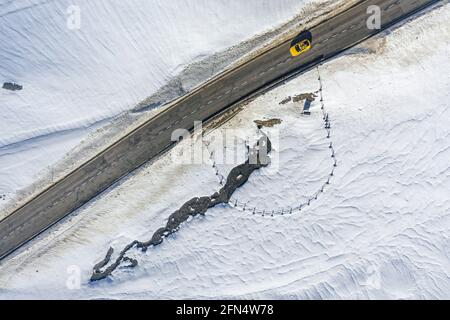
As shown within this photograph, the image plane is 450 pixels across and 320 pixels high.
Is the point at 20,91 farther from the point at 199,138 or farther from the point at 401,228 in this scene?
the point at 401,228

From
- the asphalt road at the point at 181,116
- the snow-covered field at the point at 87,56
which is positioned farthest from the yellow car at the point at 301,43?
the snow-covered field at the point at 87,56

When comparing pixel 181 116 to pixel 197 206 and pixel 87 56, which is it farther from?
pixel 87 56

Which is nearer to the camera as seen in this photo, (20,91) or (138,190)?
(20,91)

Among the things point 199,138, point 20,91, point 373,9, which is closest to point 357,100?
point 373,9

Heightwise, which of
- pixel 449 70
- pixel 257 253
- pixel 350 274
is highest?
pixel 449 70

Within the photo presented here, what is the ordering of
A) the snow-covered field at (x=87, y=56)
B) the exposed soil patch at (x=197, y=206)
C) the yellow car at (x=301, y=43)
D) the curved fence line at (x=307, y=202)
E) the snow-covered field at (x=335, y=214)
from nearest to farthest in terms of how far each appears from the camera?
the snow-covered field at (x=87, y=56)
the snow-covered field at (x=335, y=214)
the curved fence line at (x=307, y=202)
the exposed soil patch at (x=197, y=206)
the yellow car at (x=301, y=43)

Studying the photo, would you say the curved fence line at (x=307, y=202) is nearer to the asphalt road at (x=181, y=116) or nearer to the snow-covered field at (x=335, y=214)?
the snow-covered field at (x=335, y=214)

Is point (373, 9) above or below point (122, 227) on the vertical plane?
above
